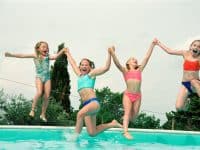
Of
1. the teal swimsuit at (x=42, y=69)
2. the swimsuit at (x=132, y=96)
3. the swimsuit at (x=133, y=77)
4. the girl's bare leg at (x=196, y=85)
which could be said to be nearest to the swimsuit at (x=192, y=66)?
the girl's bare leg at (x=196, y=85)

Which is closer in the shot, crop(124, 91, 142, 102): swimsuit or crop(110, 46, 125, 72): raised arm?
crop(110, 46, 125, 72): raised arm

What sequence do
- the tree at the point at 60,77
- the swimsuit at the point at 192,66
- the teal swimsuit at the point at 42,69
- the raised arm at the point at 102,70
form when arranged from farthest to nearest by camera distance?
the tree at the point at 60,77
the teal swimsuit at the point at 42,69
the swimsuit at the point at 192,66
the raised arm at the point at 102,70

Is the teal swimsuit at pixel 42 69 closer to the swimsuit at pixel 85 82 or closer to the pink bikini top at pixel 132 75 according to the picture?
the swimsuit at pixel 85 82

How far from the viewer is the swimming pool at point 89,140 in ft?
34.2

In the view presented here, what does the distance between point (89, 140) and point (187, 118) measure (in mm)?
14484

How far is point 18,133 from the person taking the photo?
13.1m

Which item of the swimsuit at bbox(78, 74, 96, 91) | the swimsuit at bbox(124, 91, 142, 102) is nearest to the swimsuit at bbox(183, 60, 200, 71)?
the swimsuit at bbox(124, 91, 142, 102)

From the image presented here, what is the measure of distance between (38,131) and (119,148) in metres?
4.02

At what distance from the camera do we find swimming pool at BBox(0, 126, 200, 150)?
34.2 ft

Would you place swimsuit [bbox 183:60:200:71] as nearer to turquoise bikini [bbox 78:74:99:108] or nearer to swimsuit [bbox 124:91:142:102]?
swimsuit [bbox 124:91:142:102]

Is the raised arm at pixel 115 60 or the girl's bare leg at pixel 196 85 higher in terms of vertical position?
the raised arm at pixel 115 60

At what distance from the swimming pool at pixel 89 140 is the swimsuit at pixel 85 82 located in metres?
1.30

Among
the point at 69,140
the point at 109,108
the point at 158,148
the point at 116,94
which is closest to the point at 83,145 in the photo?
the point at 69,140

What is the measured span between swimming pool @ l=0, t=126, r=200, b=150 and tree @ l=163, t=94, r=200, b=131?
10243mm
